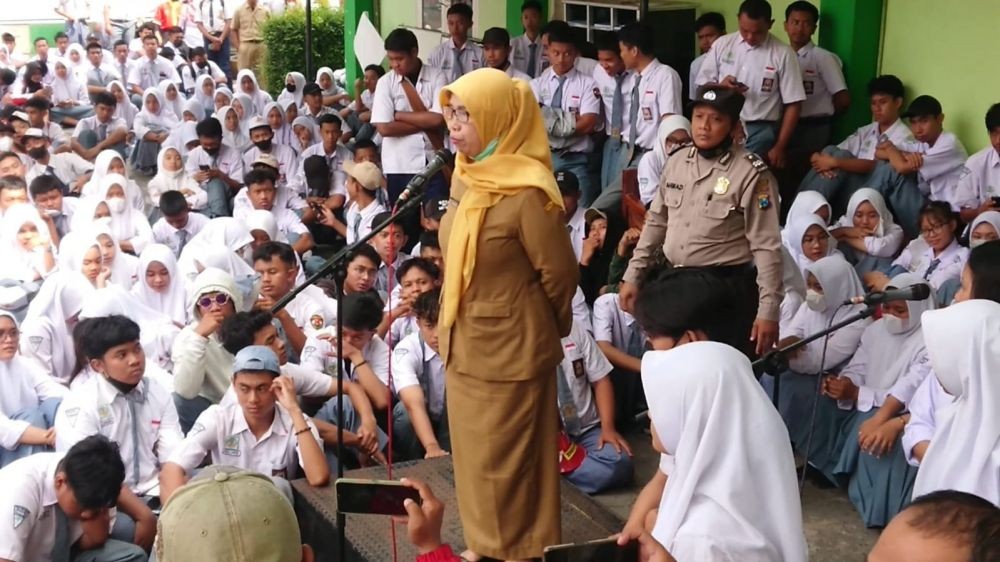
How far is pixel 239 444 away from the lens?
4070 millimetres

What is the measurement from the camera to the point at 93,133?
37.3 ft

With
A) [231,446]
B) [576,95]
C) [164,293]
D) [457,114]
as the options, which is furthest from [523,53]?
[457,114]

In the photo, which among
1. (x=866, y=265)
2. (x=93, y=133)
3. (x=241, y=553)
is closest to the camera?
(x=241, y=553)

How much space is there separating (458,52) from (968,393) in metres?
5.64

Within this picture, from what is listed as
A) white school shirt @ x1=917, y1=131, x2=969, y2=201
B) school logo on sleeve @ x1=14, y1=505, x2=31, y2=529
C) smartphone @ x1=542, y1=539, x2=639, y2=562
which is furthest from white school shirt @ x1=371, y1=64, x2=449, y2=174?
smartphone @ x1=542, y1=539, x2=639, y2=562

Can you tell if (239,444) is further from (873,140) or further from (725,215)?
(873,140)

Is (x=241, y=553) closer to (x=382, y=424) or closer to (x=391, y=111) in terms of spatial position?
(x=382, y=424)

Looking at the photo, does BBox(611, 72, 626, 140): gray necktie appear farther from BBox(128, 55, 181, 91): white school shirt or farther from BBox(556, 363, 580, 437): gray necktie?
BBox(128, 55, 181, 91): white school shirt

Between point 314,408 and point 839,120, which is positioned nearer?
point 314,408

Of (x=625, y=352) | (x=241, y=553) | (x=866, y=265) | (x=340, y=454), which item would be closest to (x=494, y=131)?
(x=340, y=454)

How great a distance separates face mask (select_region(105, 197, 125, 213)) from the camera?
7.51 metres

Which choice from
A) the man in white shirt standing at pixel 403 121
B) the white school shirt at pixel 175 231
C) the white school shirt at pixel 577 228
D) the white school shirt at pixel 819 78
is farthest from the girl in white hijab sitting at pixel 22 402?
the white school shirt at pixel 819 78

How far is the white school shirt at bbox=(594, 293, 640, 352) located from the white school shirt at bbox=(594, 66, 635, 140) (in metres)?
1.85

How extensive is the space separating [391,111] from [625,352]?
306 cm
